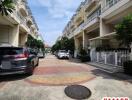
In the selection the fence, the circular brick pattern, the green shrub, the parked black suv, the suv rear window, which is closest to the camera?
the circular brick pattern

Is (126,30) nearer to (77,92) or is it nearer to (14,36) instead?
(77,92)

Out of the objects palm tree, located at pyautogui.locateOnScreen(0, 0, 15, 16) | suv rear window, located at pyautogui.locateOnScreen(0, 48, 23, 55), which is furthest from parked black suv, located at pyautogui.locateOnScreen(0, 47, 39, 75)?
palm tree, located at pyautogui.locateOnScreen(0, 0, 15, 16)

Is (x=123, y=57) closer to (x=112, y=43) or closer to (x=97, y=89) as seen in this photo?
(x=97, y=89)

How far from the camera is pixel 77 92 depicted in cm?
694

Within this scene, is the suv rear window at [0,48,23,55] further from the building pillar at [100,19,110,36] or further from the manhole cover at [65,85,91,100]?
the building pillar at [100,19,110,36]

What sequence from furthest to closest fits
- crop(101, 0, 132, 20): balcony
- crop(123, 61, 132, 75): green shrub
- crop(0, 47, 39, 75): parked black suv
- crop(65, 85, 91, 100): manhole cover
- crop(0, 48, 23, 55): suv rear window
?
crop(101, 0, 132, 20): balcony
crop(123, 61, 132, 75): green shrub
crop(0, 48, 23, 55): suv rear window
crop(0, 47, 39, 75): parked black suv
crop(65, 85, 91, 100): manhole cover

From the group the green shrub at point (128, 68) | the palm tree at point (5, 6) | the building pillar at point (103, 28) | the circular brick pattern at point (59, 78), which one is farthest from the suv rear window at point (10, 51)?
the building pillar at point (103, 28)

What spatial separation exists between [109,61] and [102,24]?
7.09 m

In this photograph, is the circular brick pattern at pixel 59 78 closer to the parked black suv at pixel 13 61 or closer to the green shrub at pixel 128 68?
the parked black suv at pixel 13 61

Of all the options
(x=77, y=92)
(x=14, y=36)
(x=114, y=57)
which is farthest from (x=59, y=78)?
(x=14, y=36)

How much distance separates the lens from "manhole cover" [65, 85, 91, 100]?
256 inches

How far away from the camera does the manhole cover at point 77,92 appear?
256 inches

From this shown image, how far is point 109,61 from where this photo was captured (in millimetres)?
16062

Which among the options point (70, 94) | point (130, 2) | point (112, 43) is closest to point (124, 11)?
point (130, 2)
